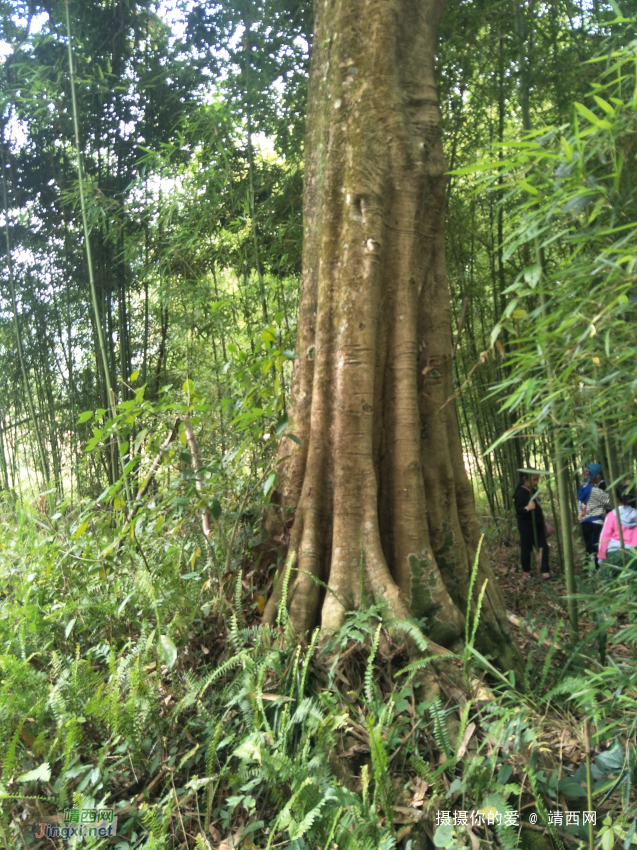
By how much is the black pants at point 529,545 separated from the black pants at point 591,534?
308 millimetres

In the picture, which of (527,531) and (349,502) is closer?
(349,502)

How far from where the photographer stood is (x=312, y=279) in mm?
2391

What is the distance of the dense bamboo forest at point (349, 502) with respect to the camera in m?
1.38

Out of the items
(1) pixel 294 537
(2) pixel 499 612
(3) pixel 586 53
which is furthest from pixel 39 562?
(3) pixel 586 53

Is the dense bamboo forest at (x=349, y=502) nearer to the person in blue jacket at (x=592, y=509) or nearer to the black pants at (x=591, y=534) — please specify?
the person in blue jacket at (x=592, y=509)

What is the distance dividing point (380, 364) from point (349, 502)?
566mm

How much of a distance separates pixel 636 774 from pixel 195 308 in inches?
147

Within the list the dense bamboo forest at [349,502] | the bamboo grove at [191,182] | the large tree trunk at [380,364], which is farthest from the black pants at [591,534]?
the large tree trunk at [380,364]

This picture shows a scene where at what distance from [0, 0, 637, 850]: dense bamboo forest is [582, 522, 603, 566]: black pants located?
0.94 feet

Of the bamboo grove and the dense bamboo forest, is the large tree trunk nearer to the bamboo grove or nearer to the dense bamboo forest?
the dense bamboo forest

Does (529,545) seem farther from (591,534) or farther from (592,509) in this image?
(592,509)

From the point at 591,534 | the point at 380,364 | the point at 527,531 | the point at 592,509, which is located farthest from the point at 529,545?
the point at 380,364

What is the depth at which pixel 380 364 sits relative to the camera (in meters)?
2.20

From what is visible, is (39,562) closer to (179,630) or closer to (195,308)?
(179,630)
